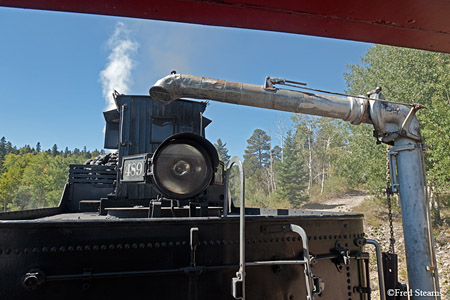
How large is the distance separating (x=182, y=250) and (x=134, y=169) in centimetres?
97

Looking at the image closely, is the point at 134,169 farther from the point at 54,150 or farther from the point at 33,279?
the point at 54,150

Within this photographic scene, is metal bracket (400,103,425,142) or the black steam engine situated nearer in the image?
the black steam engine

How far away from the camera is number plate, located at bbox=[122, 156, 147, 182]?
254 cm

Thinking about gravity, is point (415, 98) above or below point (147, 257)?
above

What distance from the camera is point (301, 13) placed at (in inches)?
61.3

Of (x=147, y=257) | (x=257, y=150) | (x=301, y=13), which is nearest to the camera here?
(x=301, y=13)

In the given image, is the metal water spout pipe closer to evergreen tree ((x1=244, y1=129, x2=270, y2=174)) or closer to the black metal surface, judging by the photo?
the black metal surface

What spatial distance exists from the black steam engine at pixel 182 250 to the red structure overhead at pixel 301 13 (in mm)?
1026

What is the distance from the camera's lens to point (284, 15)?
1.56m

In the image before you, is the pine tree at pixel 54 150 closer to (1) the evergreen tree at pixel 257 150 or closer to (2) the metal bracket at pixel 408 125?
(1) the evergreen tree at pixel 257 150

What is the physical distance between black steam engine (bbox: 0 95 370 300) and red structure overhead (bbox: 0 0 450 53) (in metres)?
1.03

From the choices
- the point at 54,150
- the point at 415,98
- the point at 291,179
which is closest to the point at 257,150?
the point at 291,179

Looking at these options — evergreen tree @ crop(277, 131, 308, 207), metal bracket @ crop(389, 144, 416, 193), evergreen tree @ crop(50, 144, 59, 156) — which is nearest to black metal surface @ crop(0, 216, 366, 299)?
metal bracket @ crop(389, 144, 416, 193)

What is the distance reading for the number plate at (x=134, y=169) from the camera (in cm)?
254
